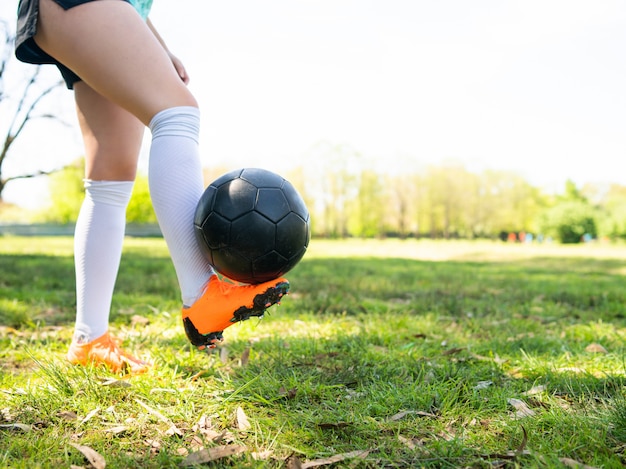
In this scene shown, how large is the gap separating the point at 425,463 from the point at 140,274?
5.00 m

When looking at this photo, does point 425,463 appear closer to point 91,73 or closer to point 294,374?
point 294,374

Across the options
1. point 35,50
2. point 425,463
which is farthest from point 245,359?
point 35,50

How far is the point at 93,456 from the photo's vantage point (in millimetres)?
1366

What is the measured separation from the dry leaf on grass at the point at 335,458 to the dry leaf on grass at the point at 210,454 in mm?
198

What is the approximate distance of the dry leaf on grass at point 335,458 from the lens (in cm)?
133

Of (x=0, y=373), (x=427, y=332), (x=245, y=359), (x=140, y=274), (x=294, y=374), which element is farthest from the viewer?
(x=140, y=274)

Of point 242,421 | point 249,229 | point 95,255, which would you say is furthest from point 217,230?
point 95,255

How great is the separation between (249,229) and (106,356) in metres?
0.99

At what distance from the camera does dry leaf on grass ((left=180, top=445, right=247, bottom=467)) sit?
1333 millimetres

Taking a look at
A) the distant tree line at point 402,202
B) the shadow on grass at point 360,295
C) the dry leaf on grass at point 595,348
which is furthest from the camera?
the distant tree line at point 402,202

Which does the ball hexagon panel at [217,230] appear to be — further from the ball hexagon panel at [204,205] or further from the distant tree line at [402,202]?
the distant tree line at [402,202]

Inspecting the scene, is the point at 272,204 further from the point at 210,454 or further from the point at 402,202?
the point at 402,202

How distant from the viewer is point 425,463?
133cm

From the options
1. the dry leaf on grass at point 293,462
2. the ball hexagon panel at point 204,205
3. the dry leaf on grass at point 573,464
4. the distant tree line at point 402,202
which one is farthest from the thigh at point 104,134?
the distant tree line at point 402,202
